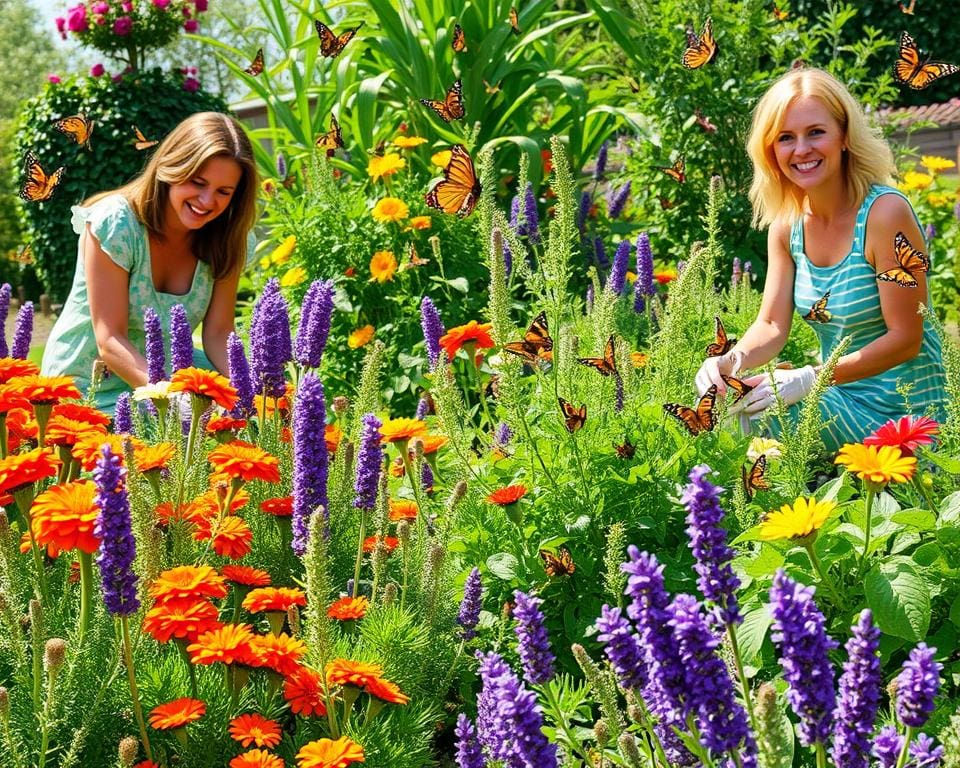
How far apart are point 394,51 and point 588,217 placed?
4.37ft

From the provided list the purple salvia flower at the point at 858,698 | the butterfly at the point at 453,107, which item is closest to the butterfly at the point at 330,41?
the butterfly at the point at 453,107

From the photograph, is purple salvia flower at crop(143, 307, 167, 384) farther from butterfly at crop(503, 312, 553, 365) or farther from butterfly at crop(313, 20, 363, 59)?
butterfly at crop(313, 20, 363, 59)

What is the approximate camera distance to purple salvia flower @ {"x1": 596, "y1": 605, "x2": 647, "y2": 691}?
1.25 metres

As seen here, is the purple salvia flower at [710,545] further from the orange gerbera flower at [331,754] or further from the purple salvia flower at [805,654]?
the orange gerbera flower at [331,754]

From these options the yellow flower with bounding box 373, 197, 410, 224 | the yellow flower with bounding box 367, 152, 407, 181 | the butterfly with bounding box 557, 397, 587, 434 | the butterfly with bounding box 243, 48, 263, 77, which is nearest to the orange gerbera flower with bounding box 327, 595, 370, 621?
the butterfly with bounding box 557, 397, 587, 434

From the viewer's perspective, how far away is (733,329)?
14.1 ft

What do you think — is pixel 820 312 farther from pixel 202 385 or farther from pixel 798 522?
pixel 202 385

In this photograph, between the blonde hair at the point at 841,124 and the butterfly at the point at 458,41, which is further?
the butterfly at the point at 458,41

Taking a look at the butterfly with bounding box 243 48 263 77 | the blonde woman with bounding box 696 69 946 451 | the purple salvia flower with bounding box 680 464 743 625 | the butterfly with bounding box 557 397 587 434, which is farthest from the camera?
the butterfly with bounding box 243 48 263 77

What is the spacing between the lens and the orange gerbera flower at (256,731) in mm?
1687

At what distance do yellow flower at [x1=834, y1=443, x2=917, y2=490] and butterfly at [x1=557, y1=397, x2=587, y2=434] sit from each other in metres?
0.62

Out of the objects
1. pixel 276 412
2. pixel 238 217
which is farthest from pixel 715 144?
pixel 276 412

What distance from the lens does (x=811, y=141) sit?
3361 mm

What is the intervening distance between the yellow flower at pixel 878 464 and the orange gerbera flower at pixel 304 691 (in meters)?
0.93
